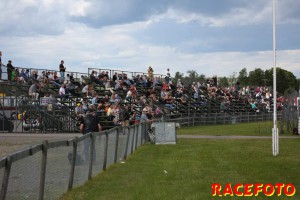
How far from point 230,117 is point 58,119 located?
24358 millimetres

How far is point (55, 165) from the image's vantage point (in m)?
9.05

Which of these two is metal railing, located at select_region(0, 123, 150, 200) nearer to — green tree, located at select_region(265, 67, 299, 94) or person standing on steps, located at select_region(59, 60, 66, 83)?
person standing on steps, located at select_region(59, 60, 66, 83)

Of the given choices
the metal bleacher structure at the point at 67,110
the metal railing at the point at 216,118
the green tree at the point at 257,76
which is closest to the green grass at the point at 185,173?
the metal bleacher structure at the point at 67,110

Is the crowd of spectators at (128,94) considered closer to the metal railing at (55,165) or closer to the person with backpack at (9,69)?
the person with backpack at (9,69)

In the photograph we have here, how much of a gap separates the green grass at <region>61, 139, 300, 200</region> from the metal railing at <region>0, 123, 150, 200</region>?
338mm

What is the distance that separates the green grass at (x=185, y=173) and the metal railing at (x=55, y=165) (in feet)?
1.11

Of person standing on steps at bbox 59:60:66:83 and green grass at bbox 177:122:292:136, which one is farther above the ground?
person standing on steps at bbox 59:60:66:83

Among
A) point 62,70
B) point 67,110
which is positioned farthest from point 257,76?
point 67,110

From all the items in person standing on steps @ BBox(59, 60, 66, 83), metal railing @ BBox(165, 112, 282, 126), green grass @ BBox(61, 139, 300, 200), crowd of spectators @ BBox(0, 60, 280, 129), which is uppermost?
person standing on steps @ BBox(59, 60, 66, 83)

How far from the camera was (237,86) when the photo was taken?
2549 inches

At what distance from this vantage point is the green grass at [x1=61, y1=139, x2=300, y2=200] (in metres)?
10.1

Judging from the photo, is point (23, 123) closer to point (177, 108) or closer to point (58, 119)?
point (58, 119)

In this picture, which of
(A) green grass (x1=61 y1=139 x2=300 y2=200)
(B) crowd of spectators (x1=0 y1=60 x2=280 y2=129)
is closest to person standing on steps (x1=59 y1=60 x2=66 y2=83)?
(B) crowd of spectators (x1=0 y1=60 x2=280 y2=129)

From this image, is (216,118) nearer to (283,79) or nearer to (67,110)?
(67,110)
